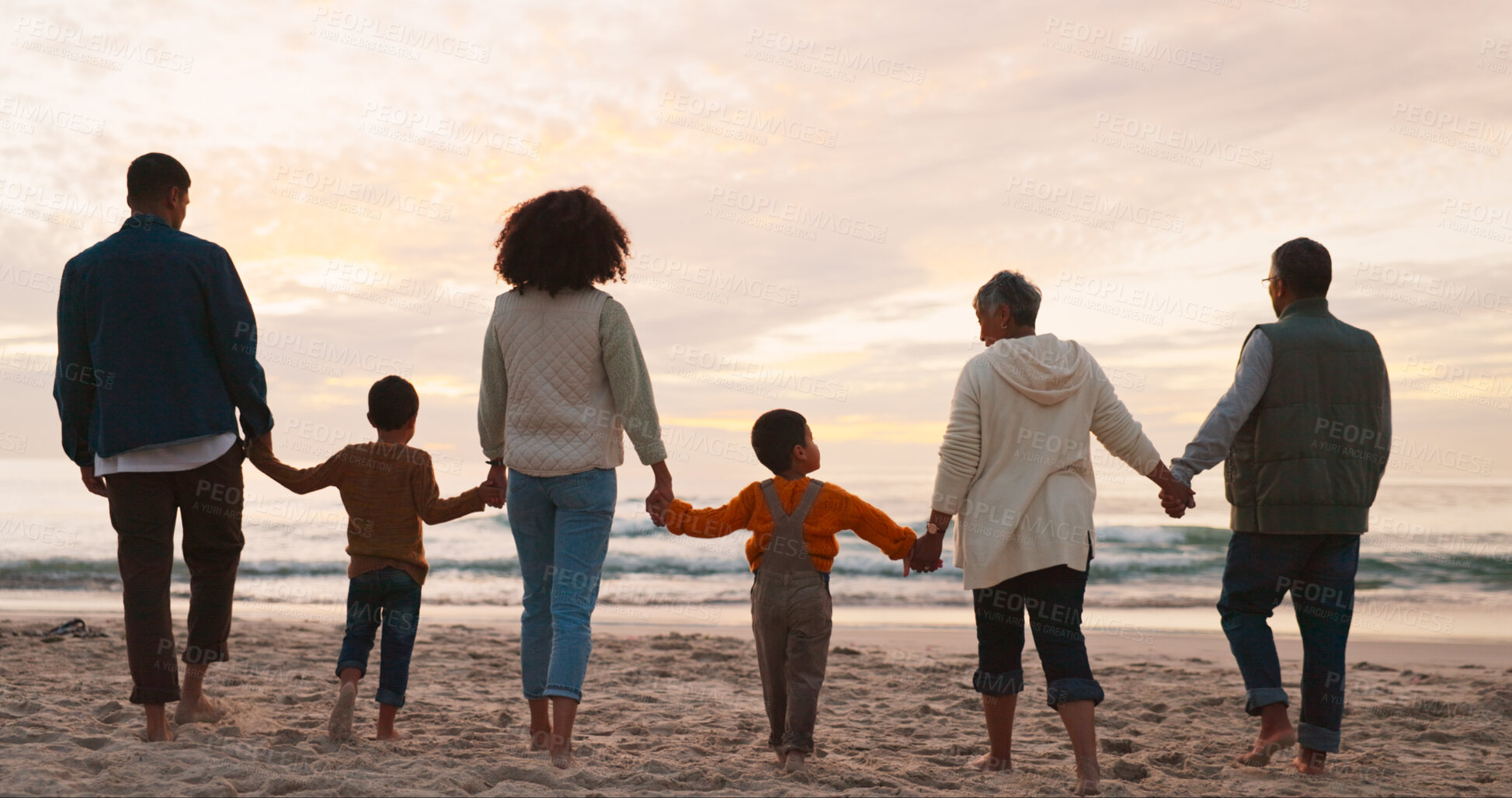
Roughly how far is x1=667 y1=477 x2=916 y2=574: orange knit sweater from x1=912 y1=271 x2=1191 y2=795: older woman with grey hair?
13 centimetres

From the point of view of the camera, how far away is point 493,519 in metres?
17.6

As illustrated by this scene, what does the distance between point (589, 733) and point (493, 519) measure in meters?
14.1

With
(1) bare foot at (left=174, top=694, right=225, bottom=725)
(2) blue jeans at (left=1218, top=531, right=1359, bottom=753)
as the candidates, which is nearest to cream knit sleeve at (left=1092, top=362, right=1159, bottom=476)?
(2) blue jeans at (left=1218, top=531, right=1359, bottom=753)

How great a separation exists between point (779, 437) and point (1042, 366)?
895 millimetres

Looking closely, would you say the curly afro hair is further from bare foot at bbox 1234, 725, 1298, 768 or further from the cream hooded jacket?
bare foot at bbox 1234, 725, 1298, 768

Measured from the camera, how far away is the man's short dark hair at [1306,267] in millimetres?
3654

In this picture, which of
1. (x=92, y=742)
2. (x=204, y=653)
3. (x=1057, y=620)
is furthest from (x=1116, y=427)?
(x=92, y=742)

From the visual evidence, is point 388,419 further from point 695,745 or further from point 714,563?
point 714,563

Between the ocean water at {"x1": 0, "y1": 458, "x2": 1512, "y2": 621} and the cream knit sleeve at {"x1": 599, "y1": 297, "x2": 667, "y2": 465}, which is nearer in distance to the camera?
the cream knit sleeve at {"x1": 599, "y1": 297, "x2": 667, "y2": 465}

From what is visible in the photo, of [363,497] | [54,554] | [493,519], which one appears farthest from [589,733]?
[493,519]

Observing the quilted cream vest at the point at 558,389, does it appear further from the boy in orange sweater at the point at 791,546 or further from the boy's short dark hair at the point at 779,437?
the boy's short dark hair at the point at 779,437

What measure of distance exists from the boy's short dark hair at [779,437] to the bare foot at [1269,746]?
1.95 m

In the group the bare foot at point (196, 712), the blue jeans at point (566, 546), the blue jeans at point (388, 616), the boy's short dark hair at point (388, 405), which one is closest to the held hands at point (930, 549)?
the blue jeans at point (566, 546)

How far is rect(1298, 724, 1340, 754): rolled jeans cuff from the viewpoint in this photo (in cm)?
347
